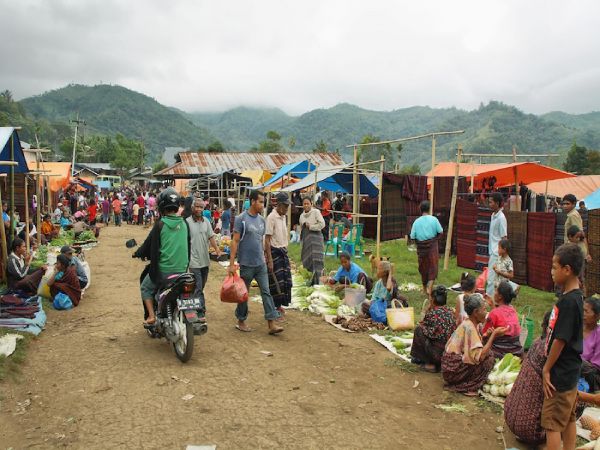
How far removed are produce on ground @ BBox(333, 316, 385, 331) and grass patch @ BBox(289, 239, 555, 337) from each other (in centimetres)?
110

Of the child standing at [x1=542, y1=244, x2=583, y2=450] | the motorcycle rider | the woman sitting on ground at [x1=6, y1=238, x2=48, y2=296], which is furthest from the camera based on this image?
the woman sitting on ground at [x1=6, y1=238, x2=48, y2=296]

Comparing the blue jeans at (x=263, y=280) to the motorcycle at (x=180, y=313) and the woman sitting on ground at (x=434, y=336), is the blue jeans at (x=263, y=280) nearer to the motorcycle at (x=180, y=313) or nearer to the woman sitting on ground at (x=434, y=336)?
the motorcycle at (x=180, y=313)

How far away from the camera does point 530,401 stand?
3.81 m

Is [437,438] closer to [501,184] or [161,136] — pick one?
[501,184]

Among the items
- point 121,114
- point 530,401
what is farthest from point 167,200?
point 121,114

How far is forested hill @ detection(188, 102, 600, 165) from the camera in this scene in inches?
3177

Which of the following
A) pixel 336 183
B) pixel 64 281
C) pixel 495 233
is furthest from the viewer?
pixel 336 183

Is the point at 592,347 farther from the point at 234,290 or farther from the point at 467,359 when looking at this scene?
the point at 234,290

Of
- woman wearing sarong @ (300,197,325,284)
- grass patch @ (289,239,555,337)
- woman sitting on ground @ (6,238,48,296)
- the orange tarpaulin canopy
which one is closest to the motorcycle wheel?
woman sitting on ground @ (6,238,48,296)

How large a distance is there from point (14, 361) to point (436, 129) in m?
125

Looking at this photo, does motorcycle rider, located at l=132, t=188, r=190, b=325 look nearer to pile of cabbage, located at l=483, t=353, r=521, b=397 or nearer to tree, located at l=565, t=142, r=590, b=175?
pile of cabbage, located at l=483, t=353, r=521, b=397

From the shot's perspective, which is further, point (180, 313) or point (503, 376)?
point (180, 313)

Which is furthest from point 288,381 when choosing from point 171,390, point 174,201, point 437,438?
point 174,201

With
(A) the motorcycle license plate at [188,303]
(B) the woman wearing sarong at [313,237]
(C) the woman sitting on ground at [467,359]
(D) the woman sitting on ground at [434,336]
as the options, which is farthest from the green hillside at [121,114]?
(C) the woman sitting on ground at [467,359]
